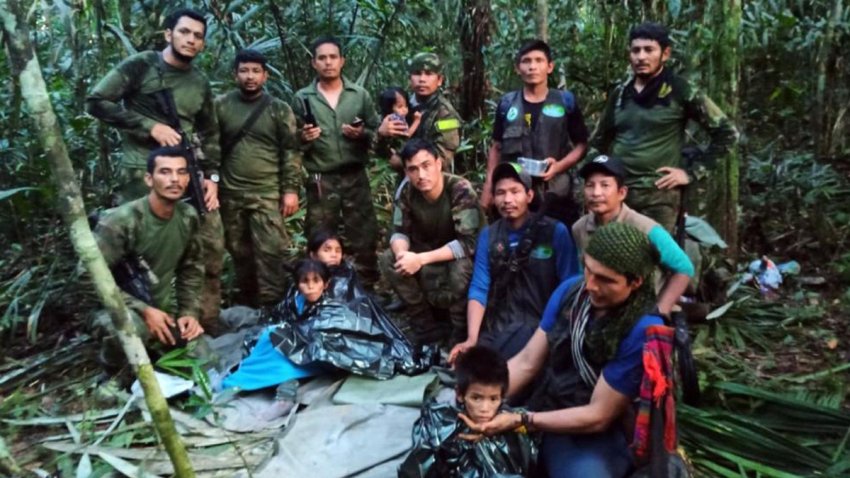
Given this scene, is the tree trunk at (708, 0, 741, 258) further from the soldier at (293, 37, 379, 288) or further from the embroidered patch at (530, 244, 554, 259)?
the soldier at (293, 37, 379, 288)

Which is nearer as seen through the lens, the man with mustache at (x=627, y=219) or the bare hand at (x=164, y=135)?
the man with mustache at (x=627, y=219)

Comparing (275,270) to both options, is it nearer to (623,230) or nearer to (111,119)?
(111,119)

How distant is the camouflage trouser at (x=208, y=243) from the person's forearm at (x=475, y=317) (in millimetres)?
1950

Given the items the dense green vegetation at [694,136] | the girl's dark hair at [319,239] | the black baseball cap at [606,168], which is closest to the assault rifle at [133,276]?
the dense green vegetation at [694,136]

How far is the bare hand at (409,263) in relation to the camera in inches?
178

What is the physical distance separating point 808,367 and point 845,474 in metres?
1.57

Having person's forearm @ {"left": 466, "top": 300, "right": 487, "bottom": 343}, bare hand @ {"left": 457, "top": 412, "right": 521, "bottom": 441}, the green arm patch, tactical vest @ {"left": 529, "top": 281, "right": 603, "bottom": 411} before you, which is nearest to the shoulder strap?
the green arm patch

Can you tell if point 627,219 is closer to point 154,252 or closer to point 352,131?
point 352,131

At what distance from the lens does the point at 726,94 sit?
18.1 feet

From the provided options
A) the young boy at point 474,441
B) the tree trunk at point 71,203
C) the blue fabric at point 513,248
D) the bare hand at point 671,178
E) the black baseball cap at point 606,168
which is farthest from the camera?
the bare hand at point 671,178

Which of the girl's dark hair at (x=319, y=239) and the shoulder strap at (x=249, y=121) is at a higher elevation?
the shoulder strap at (x=249, y=121)

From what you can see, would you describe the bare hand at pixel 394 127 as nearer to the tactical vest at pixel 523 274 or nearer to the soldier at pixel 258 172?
the soldier at pixel 258 172

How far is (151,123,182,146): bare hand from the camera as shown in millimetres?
4758

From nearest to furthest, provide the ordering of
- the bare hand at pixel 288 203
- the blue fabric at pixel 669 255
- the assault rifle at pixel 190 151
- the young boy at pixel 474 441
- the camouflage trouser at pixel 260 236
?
the young boy at pixel 474 441, the blue fabric at pixel 669 255, the assault rifle at pixel 190 151, the camouflage trouser at pixel 260 236, the bare hand at pixel 288 203
